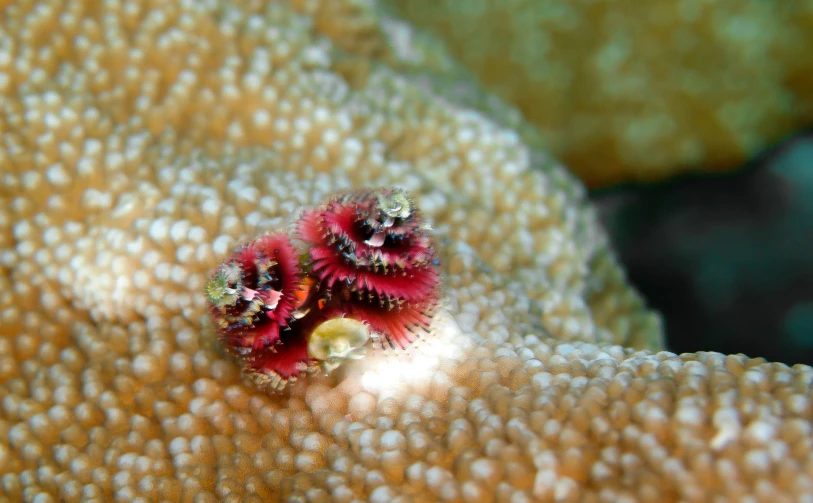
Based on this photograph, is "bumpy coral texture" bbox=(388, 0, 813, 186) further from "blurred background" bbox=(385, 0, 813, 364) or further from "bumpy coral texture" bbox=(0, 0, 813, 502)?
"bumpy coral texture" bbox=(0, 0, 813, 502)

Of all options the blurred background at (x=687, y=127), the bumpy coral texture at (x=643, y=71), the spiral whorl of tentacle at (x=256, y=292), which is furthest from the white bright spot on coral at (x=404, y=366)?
the bumpy coral texture at (x=643, y=71)

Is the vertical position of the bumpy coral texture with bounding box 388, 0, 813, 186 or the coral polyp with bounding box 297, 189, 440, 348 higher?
the bumpy coral texture with bounding box 388, 0, 813, 186

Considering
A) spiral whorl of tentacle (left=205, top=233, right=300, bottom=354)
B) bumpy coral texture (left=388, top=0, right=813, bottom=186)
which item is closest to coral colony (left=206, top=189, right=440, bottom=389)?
spiral whorl of tentacle (left=205, top=233, right=300, bottom=354)

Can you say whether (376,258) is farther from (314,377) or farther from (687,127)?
(687,127)

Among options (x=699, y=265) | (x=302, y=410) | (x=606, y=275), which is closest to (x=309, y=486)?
(x=302, y=410)

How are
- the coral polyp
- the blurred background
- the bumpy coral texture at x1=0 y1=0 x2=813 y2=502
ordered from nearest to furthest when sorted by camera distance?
the bumpy coral texture at x1=0 y1=0 x2=813 y2=502
the coral polyp
the blurred background

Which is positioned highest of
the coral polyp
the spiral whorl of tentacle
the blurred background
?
the blurred background

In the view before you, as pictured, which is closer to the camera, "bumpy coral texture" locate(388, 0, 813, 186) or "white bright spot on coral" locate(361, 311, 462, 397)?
"white bright spot on coral" locate(361, 311, 462, 397)

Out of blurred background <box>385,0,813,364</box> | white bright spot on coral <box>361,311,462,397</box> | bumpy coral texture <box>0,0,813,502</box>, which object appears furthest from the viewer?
blurred background <box>385,0,813,364</box>
